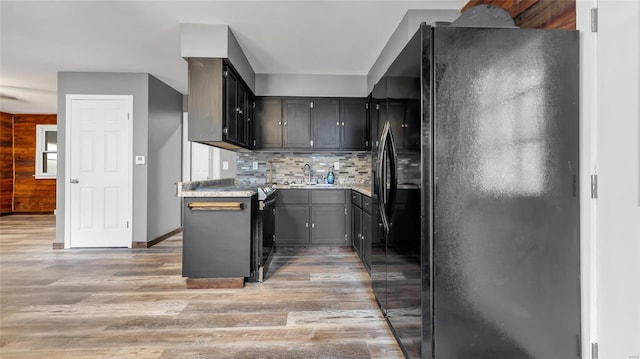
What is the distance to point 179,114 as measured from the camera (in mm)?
5426

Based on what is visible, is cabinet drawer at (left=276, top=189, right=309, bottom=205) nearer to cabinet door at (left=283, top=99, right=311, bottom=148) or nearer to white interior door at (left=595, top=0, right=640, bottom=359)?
cabinet door at (left=283, top=99, right=311, bottom=148)

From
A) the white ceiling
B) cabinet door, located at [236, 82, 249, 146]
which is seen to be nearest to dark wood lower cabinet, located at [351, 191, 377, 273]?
cabinet door, located at [236, 82, 249, 146]

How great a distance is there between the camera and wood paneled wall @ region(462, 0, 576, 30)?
151cm

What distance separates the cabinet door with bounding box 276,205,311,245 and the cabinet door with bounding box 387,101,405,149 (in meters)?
2.46

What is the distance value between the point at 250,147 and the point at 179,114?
6.54 feet

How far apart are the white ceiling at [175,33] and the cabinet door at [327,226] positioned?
192 cm

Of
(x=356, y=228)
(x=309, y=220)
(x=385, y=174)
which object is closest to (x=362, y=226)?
(x=356, y=228)

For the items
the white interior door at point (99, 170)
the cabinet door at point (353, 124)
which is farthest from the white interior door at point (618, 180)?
the white interior door at point (99, 170)

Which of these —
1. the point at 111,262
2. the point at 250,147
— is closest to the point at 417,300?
the point at 250,147

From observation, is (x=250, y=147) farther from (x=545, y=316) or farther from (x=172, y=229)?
(x=545, y=316)

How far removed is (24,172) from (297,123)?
7.23 metres

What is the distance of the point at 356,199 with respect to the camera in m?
3.83

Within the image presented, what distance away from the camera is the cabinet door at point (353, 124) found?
14.9 feet

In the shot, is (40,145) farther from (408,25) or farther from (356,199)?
(408,25)
